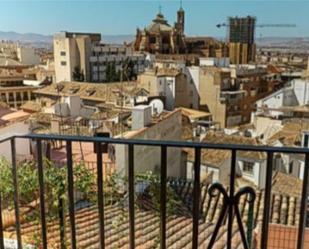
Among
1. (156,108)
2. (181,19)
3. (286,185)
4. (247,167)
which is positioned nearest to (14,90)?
→ (156,108)

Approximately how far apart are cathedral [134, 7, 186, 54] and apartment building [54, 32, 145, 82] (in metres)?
9.80

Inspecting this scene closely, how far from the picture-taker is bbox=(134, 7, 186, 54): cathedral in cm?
4697

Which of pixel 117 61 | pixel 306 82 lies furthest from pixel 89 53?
pixel 306 82

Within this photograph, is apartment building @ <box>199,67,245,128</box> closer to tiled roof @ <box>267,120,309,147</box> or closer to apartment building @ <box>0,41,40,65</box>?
tiled roof @ <box>267,120,309,147</box>

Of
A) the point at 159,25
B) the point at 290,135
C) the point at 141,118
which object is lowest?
the point at 290,135

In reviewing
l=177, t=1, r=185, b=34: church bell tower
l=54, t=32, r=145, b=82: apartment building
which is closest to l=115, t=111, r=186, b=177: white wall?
l=54, t=32, r=145, b=82: apartment building

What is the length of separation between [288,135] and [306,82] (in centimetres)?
1020

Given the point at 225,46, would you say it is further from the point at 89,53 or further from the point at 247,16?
the point at 89,53

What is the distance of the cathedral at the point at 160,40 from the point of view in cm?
4697

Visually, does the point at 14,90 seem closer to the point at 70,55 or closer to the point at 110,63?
the point at 70,55

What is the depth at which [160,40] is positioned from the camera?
47.5 metres

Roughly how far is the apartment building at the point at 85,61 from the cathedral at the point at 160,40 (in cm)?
980

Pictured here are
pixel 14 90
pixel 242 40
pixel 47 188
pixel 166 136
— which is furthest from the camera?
pixel 242 40

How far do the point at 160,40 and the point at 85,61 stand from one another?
1546cm
